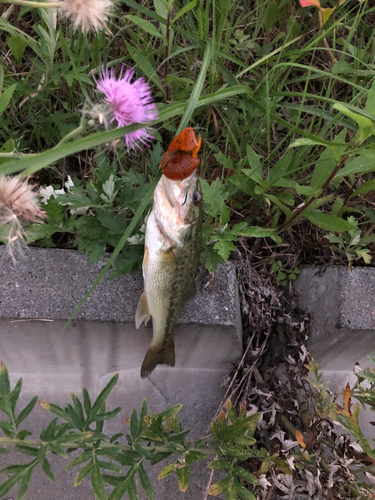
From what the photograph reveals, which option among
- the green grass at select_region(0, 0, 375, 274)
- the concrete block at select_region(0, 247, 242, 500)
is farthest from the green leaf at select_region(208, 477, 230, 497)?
the green grass at select_region(0, 0, 375, 274)

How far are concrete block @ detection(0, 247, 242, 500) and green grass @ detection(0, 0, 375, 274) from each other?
0.20 metres

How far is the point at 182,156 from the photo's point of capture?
51.8 inches

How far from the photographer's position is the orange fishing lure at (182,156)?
4.16 feet

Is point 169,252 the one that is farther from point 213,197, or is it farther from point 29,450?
point 29,450

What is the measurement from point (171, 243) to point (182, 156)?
38 cm

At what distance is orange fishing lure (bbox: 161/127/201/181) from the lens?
Result: 1.27m

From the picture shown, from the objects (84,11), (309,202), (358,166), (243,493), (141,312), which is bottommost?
(243,493)

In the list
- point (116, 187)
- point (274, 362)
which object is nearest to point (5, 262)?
point (116, 187)

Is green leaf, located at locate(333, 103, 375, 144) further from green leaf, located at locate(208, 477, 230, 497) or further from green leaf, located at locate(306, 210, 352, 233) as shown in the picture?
green leaf, located at locate(208, 477, 230, 497)

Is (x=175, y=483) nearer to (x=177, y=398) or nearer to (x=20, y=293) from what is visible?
(x=177, y=398)

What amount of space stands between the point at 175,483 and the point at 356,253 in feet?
5.81

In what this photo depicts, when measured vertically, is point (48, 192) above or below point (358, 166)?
below

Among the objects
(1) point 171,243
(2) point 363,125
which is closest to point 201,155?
(1) point 171,243

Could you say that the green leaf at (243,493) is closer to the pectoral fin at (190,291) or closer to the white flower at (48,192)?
the pectoral fin at (190,291)
